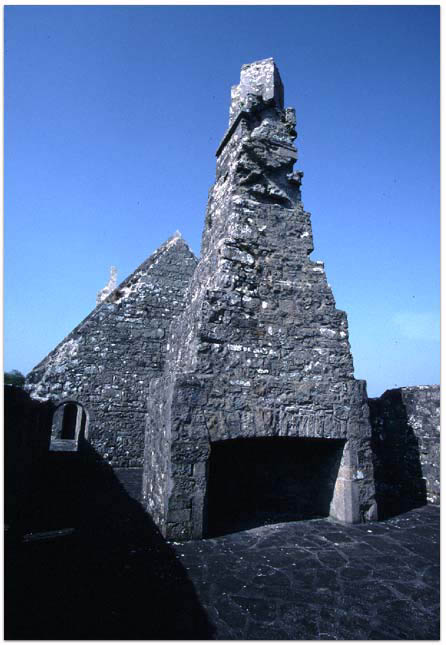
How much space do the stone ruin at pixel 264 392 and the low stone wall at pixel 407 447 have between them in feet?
0.08

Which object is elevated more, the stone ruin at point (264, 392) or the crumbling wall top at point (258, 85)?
the crumbling wall top at point (258, 85)

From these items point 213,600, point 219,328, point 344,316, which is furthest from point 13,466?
point 344,316

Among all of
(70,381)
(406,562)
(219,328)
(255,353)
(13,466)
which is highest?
(219,328)

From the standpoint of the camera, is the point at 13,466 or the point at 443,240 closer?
the point at 443,240

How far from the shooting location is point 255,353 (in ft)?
17.1

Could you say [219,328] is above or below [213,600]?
above

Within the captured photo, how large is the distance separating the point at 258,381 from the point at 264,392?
0.60 ft

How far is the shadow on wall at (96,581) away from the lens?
2.45 m

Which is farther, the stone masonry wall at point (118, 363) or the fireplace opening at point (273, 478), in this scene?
the stone masonry wall at point (118, 363)

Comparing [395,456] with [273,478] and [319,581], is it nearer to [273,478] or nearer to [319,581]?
[273,478]

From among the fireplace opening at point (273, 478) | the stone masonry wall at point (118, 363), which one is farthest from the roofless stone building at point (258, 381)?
the stone masonry wall at point (118, 363)

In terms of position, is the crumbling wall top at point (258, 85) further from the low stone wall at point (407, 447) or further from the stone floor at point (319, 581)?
the stone floor at point (319, 581)

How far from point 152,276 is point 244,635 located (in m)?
10.3

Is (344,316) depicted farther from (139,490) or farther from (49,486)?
(49,486)
